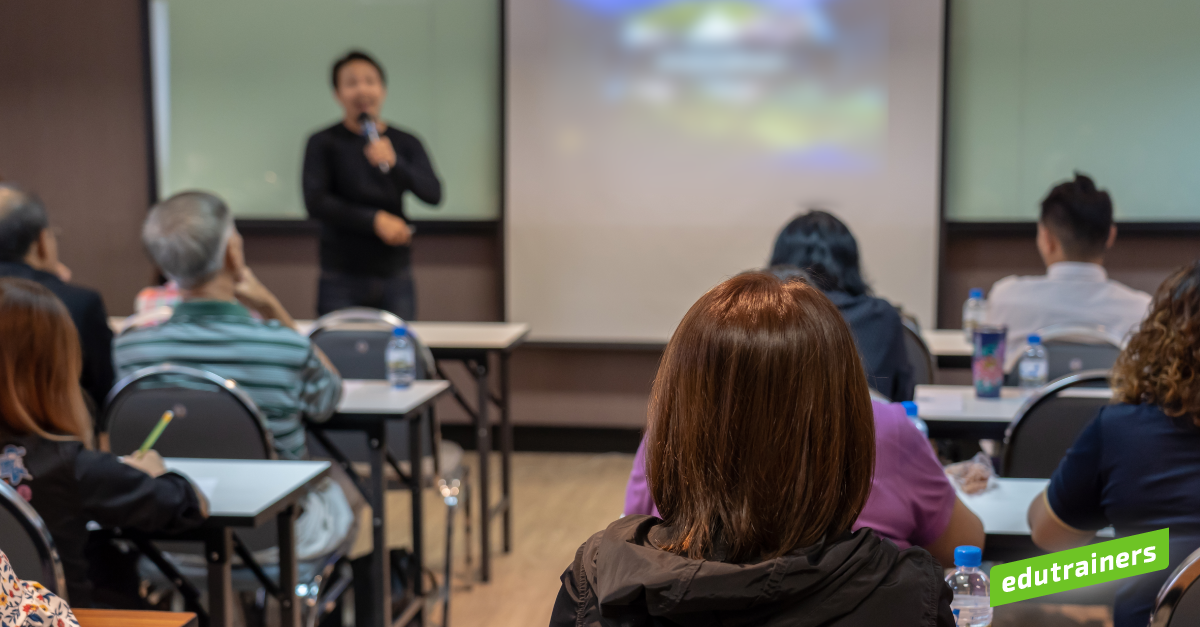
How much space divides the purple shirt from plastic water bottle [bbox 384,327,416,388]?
146 centimetres

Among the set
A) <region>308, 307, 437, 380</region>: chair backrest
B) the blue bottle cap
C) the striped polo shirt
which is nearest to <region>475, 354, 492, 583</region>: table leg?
<region>308, 307, 437, 380</region>: chair backrest

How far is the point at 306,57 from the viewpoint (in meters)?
4.75

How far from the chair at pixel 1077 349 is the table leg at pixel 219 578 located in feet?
6.63

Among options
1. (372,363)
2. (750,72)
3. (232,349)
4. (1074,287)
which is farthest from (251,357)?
(750,72)

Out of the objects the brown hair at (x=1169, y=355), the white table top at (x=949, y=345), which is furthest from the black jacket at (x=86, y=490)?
the white table top at (x=949, y=345)

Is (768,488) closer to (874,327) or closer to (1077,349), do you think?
(874,327)

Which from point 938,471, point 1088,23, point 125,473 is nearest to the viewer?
point 938,471

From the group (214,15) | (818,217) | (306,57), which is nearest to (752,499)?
(818,217)

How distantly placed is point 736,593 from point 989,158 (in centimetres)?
408

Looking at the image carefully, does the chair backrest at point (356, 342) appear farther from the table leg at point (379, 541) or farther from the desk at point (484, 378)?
the table leg at point (379, 541)

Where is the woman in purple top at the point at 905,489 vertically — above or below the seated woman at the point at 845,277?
below

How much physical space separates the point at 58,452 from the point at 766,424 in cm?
124

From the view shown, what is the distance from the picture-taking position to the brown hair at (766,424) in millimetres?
800

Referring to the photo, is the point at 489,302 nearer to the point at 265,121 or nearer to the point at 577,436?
the point at 577,436
